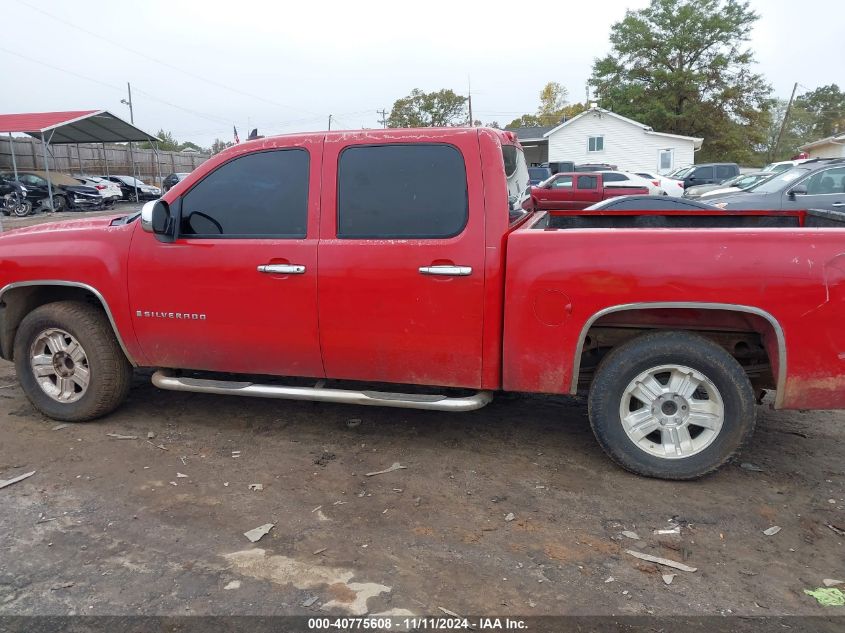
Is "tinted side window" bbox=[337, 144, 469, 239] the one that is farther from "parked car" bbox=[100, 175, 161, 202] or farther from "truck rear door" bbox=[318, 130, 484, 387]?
"parked car" bbox=[100, 175, 161, 202]

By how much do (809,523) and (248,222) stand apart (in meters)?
3.54

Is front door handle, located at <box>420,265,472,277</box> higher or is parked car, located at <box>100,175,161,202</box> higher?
parked car, located at <box>100,175,161,202</box>

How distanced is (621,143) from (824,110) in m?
54.1

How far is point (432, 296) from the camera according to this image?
3779 millimetres

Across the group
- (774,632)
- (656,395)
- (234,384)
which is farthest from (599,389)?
(234,384)

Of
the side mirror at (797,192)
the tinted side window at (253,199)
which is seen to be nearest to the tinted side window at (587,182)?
the side mirror at (797,192)

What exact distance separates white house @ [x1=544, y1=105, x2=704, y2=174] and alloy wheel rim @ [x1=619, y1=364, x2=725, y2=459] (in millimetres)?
39420

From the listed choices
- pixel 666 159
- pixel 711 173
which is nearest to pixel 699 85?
pixel 666 159

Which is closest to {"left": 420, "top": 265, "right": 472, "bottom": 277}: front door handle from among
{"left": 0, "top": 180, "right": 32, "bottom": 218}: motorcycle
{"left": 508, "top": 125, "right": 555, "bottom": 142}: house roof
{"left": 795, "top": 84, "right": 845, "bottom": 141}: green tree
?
{"left": 0, "top": 180, "right": 32, "bottom": 218}: motorcycle

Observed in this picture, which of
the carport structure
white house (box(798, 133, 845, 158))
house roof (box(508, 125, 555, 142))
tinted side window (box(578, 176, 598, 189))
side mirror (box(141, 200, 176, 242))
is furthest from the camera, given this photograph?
house roof (box(508, 125, 555, 142))

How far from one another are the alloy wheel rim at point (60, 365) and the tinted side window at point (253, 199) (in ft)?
3.95

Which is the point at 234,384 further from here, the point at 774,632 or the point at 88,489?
the point at 774,632

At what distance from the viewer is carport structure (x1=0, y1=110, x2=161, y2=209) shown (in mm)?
25359

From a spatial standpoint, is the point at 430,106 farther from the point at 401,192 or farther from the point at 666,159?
the point at 401,192
